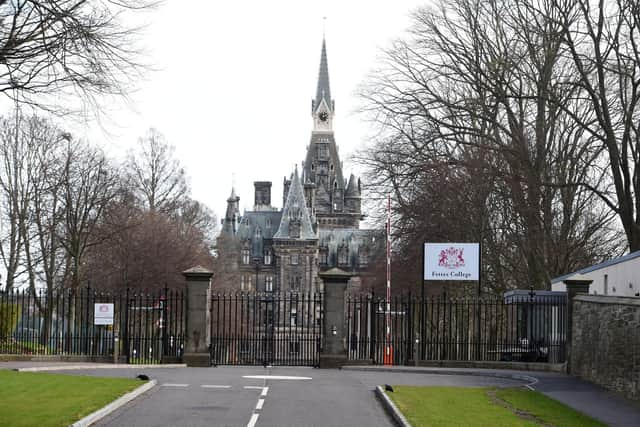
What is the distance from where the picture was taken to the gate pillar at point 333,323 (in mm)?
35188

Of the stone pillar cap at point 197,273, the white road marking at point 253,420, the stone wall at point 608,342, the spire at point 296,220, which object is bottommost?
the white road marking at point 253,420

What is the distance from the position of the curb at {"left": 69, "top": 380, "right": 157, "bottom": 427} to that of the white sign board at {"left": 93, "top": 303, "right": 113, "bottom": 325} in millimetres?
11164

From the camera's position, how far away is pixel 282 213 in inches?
6757

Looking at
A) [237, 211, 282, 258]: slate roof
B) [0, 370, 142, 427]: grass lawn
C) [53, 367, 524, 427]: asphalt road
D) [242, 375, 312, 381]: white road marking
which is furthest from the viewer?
[237, 211, 282, 258]: slate roof

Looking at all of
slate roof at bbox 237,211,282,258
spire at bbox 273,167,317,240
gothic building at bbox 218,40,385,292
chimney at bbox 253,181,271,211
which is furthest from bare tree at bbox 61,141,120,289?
chimney at bbox 253,181,271,211

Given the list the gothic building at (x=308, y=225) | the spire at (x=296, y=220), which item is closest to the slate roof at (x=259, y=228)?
the gothic building at (x=308, y=225)

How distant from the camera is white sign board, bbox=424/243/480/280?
3766cm

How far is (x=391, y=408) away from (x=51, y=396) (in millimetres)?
6273

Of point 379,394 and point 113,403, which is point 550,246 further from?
point 113,403

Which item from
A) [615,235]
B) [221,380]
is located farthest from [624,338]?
[615,235]

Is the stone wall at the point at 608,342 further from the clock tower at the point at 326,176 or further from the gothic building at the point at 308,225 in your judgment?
the clock tower at the point at 326,176

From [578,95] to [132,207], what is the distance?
2900cm

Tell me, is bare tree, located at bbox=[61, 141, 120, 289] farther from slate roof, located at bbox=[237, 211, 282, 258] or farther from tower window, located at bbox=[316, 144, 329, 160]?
tower window, located at bbox=[316, 144, 329, 160]

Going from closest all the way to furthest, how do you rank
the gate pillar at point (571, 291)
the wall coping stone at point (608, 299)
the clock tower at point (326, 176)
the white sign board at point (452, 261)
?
1. the wall coping stone at point (608, 299)
2. the gate pillar at point (571, 291)
3. the white sign board at point (452, 261)
4. the clock tower at point (326, 176)
